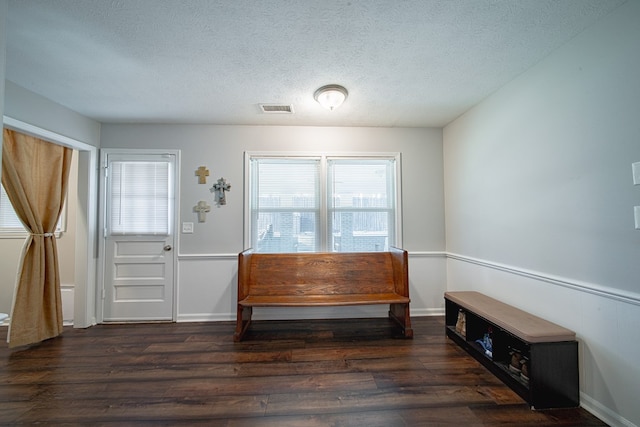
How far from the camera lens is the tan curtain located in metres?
2.45

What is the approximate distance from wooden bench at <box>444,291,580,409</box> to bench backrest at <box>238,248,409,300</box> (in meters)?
0.98

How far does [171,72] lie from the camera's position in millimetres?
2104

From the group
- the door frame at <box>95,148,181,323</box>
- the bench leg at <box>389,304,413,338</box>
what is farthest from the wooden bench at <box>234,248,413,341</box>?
the door frame at <box>95,148,181,323</box>

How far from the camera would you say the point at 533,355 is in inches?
63.7

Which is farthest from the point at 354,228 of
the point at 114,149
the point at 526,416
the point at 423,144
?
the point at 114,149

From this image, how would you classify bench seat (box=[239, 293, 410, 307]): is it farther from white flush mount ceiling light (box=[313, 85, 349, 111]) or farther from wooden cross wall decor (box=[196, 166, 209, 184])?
white flush mount ceiling light (box=[313, 85, 349, 111])

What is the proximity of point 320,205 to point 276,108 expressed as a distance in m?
1.19

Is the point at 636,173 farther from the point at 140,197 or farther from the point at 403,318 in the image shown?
the point at 140,197

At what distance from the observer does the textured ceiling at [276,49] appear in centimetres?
150

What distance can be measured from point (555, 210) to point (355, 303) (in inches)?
67.3

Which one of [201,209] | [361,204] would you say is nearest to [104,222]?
[201,209]

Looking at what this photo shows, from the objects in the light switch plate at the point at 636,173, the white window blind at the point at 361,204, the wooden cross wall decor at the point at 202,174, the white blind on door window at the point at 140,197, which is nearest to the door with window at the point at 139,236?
the white blind on door window at the point at 140,197

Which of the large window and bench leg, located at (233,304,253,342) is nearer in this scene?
bench leg, located at (233,304,253,342)

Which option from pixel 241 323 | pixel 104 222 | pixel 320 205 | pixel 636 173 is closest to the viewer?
pixel 636 173
